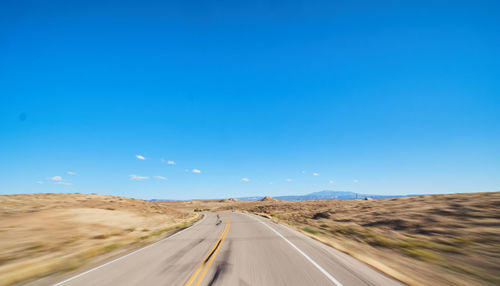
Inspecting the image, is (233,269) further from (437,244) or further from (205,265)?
(437,244)

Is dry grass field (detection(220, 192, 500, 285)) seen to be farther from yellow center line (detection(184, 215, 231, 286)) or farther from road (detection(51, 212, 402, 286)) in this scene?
yellow center line (detection(184, 215, 231, 286))

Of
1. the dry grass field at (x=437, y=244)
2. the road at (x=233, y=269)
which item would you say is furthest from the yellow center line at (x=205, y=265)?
the dry grass field at (x=437, y=244)

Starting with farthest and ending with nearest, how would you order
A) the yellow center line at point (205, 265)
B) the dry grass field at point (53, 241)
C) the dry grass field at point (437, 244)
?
1. the dry grass field at point (53, 241)
2. the dry grass field at point (437, 244)
3. the yellow center line at point (205, 265)

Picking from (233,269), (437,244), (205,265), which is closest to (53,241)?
(205,265)

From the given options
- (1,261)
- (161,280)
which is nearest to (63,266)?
(1,261)

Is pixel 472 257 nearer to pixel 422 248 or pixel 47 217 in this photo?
pixel 422 248

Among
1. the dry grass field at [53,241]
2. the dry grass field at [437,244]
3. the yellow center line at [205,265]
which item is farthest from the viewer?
the dry grass field at [53,241]

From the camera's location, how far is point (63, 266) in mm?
7953

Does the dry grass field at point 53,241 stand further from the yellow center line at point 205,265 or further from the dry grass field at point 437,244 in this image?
the dry grass field at point 437,244

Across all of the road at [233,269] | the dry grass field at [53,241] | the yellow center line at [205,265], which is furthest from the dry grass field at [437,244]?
the dry grass field at [53,241]

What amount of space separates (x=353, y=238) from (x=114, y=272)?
13.1m

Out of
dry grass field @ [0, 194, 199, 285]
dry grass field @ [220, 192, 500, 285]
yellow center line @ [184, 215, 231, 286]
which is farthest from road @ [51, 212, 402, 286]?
dry grass field @ [0, 194, 199, 285]

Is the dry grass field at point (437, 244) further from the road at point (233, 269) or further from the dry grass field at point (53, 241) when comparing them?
the dry grass field at point (53, 241)

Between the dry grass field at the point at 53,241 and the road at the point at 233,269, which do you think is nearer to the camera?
the road at the point at 233,269
